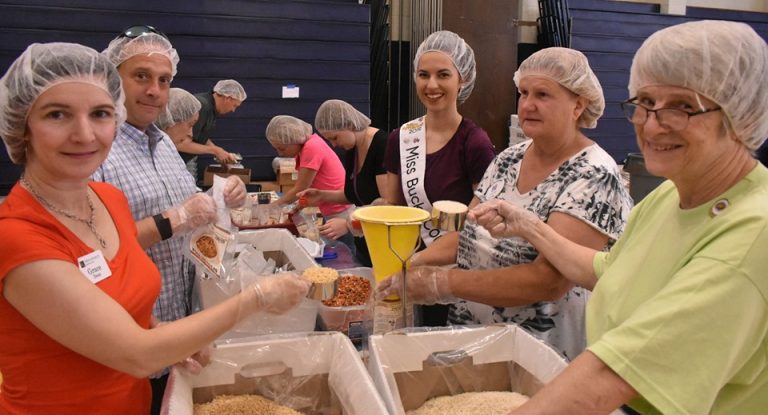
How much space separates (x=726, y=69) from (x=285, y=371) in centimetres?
108

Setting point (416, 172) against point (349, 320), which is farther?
point (416, 172)

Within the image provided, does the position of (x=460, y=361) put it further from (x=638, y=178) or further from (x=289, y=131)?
(x=638, y=178)

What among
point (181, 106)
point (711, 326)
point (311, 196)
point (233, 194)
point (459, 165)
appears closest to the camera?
point (711, 326)

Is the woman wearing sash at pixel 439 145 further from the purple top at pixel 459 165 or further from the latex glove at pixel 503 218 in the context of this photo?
the latex glove at pixel 503 218

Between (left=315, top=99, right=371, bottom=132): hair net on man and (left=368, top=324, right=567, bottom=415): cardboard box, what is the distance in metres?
2.13

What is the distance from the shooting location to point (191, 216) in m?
1.56


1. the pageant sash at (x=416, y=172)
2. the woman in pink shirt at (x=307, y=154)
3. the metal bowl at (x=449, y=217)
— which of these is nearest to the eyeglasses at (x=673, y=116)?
the metal bowl at (x=449, y=217)

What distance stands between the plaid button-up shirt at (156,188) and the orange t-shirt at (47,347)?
441 mm

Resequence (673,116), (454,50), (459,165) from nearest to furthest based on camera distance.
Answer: (673,116) → (459,165) → (454,50)

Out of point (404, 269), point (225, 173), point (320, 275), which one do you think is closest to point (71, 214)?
point (320, 275)

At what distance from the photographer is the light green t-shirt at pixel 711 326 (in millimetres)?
769

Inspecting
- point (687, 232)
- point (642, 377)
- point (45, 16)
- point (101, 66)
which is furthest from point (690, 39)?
point (45, 16)

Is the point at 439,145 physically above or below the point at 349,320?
above

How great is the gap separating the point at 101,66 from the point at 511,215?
982 millimetres
